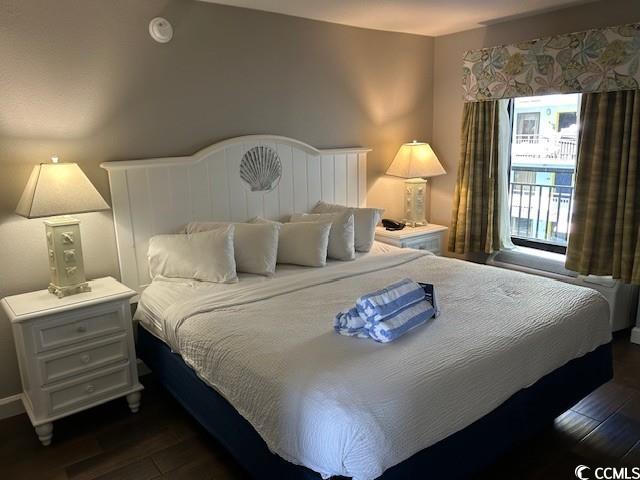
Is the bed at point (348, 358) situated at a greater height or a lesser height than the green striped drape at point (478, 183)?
lesser

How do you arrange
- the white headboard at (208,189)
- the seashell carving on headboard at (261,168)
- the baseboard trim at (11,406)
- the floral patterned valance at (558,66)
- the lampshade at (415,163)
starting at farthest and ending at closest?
the lampshade at (415,163) < the seashell carving on headboard at (261,168) < the floral patterned valance at (558,66) < the white headboard at (208,189) < the baseboard trim at (11,406)

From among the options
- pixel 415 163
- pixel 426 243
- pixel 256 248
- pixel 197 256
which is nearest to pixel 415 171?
pixel 415 163

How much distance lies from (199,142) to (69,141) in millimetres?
761

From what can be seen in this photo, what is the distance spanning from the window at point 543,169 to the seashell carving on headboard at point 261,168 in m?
2.08

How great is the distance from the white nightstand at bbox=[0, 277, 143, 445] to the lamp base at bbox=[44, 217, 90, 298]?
56mm

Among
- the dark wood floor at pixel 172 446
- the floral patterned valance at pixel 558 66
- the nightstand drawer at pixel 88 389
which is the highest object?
the floral patterned valance at pixel 558 66

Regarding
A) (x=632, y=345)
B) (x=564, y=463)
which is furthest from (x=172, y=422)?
(x=632, y=345)

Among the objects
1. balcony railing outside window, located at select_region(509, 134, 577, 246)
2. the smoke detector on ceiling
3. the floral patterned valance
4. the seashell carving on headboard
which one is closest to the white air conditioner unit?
balcony railing outside window, located at select_region(509, 134, 577, 246)

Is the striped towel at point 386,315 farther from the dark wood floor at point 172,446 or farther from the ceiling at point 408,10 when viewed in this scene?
the ceiling at point 408,10

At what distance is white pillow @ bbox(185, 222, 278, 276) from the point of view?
2.89 meters

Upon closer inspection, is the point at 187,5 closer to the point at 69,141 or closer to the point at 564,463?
the point at 69,141

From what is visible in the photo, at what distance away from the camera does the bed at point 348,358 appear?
1604mm

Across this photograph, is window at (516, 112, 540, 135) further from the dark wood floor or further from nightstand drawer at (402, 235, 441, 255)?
the dark wood floor

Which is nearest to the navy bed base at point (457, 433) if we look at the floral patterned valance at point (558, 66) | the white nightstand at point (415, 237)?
the white nightstand at point (415, 237)
